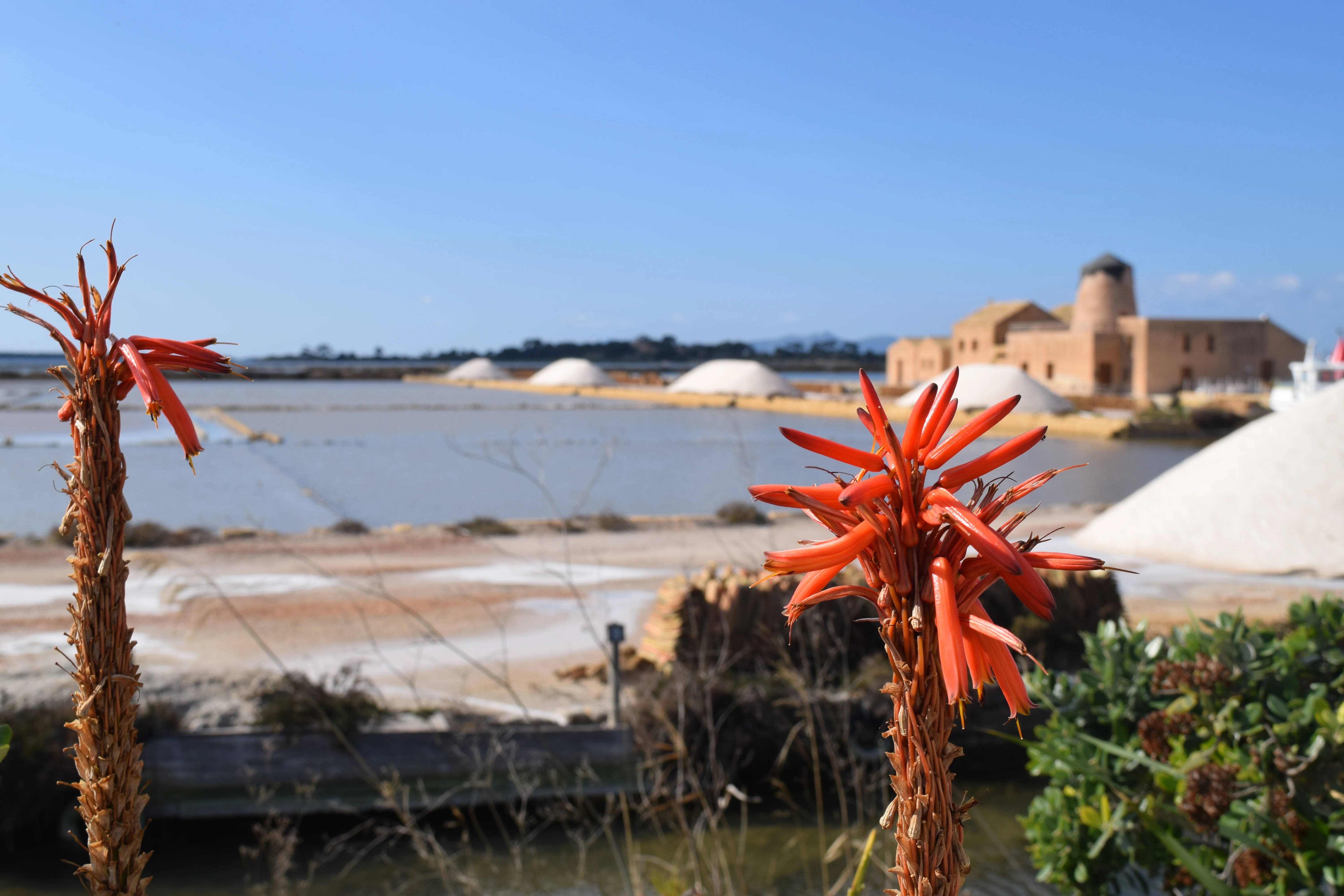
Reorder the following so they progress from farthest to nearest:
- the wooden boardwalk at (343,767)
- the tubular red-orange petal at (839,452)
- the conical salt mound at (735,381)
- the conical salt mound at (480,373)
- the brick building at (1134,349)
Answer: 1. the conical salt mound at (480,373)
2. the conical salt mound at (735,381)
3. the brick building at (1134,349)
4. the wooden boardwalk at (343,767)
5. the tubular red-orange petal at (839,452)

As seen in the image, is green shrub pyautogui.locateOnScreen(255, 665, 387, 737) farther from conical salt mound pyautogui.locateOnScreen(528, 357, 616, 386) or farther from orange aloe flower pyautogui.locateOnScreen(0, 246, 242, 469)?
conical salt mound pyautogui.locateOnScreen(528, 357, 616, 386)

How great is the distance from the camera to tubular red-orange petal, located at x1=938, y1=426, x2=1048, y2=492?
28.9 inches

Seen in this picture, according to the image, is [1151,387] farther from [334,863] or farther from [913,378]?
[334,863]

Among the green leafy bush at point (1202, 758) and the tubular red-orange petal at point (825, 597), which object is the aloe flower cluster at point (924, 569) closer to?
the tubular red-orange petal at point (825, 597)

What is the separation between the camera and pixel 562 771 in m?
5.88

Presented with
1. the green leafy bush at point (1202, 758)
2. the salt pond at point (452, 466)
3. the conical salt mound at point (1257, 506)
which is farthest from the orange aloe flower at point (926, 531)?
the conical salt mound at point (1257, 506)

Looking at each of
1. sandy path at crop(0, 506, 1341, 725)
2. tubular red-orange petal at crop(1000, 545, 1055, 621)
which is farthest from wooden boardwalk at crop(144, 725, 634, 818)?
tubular red-orange petal at crop(1000, 545, 1055, 621)

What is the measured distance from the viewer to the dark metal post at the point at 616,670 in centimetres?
588

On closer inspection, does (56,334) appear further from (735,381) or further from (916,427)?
(735,381)

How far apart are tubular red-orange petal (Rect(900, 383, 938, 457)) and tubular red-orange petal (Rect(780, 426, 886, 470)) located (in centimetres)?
2

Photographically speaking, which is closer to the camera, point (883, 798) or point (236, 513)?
point (883, 798)

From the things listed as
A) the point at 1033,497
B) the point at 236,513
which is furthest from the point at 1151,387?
the point at 236,513

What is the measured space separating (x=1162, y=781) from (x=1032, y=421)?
32339 mm

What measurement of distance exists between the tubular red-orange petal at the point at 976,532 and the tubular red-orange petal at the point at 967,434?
0.02m
